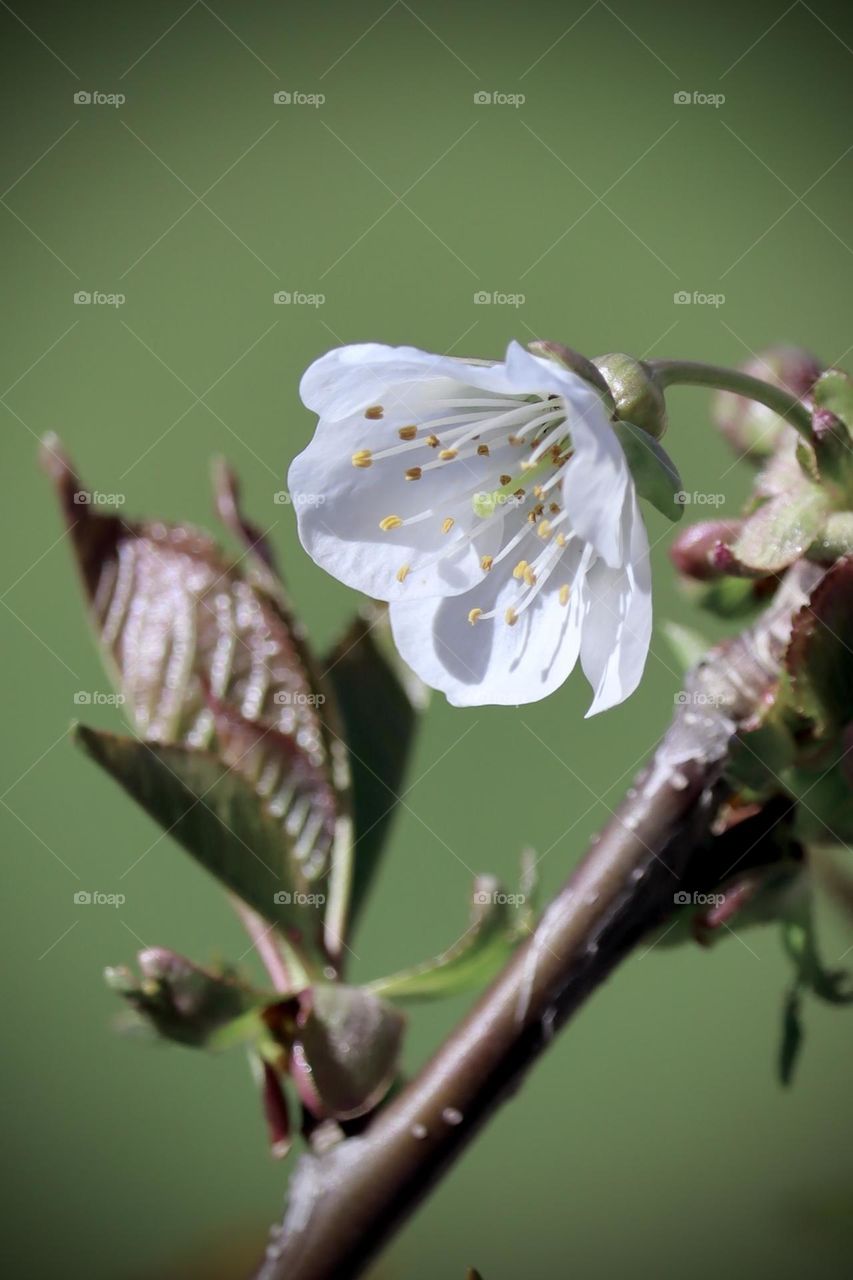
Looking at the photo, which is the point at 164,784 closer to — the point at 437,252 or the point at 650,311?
the point at 650,311

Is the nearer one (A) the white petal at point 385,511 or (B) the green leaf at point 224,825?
(B) the green leaf at point 224,825

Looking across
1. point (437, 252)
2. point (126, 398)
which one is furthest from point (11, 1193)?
point (437, 252)

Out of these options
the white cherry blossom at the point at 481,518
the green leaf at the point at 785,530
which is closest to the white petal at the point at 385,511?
the white cherry blossom at the point at 481,518

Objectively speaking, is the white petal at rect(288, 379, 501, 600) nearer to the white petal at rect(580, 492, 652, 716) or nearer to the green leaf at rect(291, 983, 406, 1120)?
the white petal at rect(580, 492, 652, 716)

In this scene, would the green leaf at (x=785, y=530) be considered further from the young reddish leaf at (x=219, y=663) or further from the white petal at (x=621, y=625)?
the young reddish leaf at (x=219, y=663)

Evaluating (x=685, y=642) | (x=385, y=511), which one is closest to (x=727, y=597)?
(x=685, y=642)

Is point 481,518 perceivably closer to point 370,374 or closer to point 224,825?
point 370,374

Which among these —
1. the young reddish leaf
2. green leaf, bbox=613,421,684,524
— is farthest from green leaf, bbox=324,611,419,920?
green leaf, bbox=613,421,684,524
